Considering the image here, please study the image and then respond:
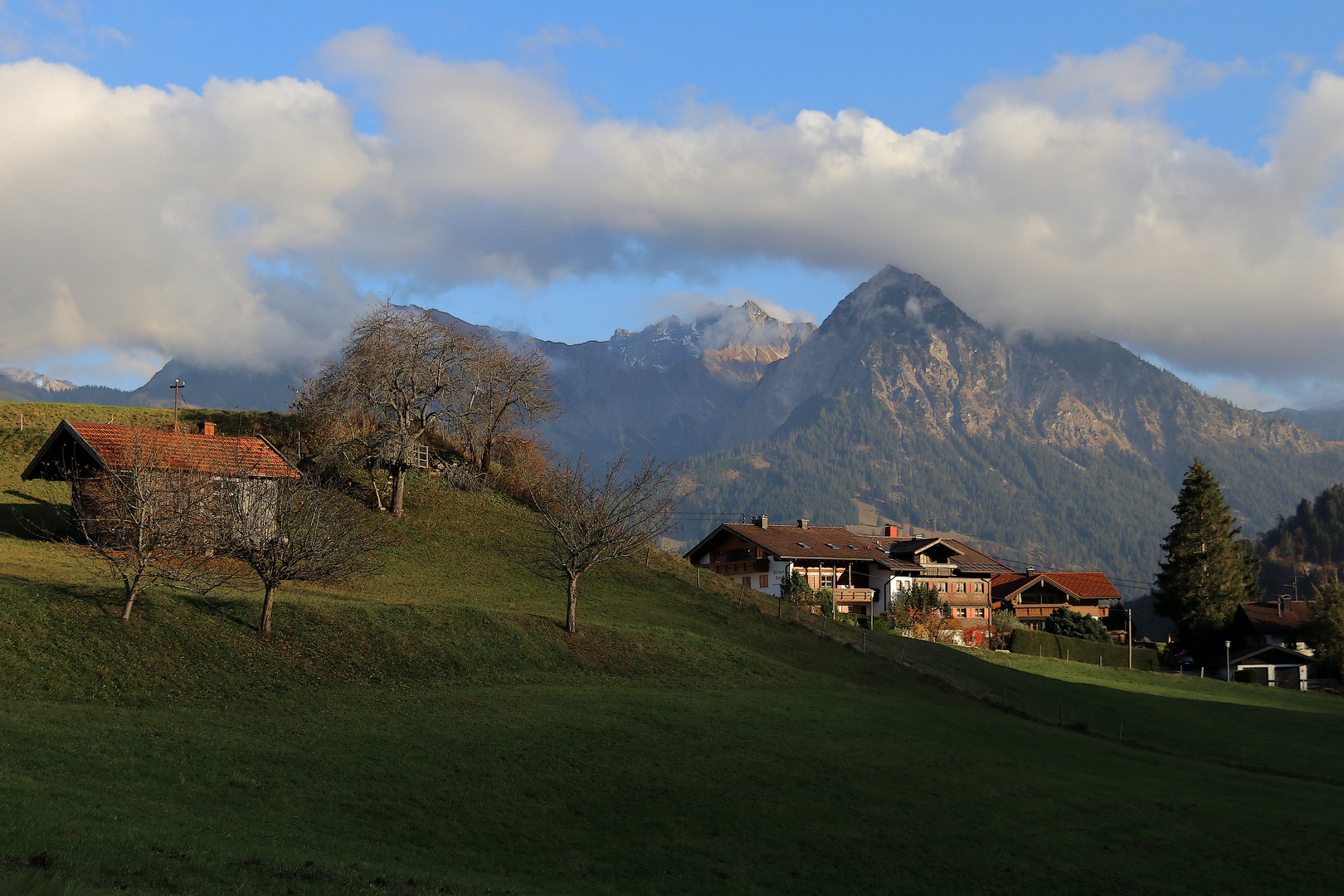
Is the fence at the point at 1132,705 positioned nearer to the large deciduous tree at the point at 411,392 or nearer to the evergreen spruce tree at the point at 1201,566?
the evergreen spruce tree at the point at 1201,566

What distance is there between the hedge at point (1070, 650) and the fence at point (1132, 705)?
9.87 metres

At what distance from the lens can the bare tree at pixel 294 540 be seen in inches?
1302

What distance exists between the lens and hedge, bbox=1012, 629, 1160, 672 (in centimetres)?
8187

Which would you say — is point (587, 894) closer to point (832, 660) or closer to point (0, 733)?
point (0, 733)

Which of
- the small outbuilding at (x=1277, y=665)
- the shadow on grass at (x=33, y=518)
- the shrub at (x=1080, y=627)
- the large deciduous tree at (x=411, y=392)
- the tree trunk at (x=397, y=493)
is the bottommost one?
the small outbuilding at (x=1277, y=665)

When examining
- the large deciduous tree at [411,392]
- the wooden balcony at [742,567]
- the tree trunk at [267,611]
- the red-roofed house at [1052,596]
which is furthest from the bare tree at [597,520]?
the red-roofed house at [1052,596]

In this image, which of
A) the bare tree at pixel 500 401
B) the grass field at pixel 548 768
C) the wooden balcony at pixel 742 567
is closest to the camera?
the grass field at pixel 548 768

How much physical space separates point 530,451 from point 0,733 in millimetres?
61890

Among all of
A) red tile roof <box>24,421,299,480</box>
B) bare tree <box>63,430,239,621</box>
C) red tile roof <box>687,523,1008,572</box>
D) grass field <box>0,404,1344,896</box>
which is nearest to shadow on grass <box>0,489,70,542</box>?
grass field <box>0,404,1344,896</box>

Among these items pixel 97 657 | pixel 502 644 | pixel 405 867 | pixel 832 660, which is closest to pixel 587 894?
pixel 405 867

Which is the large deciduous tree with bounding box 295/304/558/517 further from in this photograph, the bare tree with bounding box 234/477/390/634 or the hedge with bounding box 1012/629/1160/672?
the hedge with bounding box 1012/629/1160/672

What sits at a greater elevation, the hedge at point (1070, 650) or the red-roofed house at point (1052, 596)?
the red-roofed house at point (1052, 596)

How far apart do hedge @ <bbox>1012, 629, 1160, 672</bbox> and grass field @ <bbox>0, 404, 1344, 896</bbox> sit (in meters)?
31.7

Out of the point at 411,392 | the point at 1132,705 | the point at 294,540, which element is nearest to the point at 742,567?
the point at 411,392
